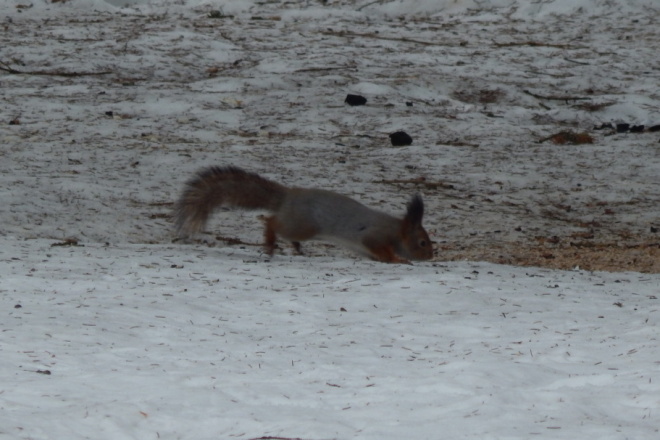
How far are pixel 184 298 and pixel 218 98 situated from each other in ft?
24.3

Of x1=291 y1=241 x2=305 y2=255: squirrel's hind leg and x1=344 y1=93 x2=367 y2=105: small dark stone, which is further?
x1=344 y1=93 x2=367 y2=105: small dark stone

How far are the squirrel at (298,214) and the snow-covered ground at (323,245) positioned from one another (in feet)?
0.80

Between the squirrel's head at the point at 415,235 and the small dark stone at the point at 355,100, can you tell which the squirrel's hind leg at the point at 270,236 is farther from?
the small dark stone at the point at 355,100

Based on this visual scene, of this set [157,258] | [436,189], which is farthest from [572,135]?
[157,258]

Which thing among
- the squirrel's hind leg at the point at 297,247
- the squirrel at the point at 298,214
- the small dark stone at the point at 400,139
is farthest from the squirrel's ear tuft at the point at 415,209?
the small dark stone at the point at 400,139

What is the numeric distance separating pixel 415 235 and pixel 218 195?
53.5 inches

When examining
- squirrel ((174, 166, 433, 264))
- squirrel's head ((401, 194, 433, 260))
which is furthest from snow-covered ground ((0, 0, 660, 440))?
squirrel's head ((401, 194, 433, 260))

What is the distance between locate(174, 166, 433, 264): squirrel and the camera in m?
6.86

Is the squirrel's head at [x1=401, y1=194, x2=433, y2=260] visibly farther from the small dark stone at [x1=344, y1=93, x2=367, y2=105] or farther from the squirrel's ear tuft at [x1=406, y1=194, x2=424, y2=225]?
the small dark stone at [x1=344, y1=93, x2=367, y2=105]

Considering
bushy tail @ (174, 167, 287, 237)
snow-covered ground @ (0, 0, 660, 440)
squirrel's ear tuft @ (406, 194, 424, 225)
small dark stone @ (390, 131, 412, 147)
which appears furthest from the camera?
small dark stone @ (390, 131, 412, 147)

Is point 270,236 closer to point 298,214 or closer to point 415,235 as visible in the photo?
point 298,214

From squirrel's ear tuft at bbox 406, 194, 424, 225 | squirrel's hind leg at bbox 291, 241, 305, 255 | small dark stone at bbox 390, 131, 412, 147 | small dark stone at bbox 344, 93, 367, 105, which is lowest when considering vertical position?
squirrel's hind leg at bbox 291, 241, 305, 255

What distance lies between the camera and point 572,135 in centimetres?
1161

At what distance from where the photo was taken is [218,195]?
6852mm
